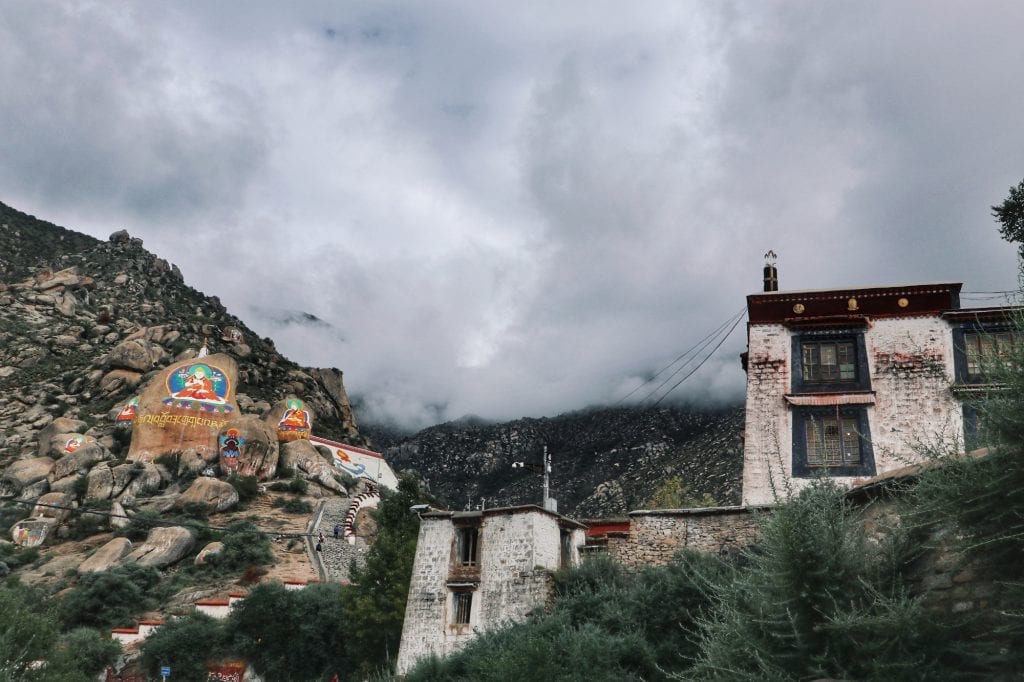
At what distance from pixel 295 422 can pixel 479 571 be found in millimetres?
48395

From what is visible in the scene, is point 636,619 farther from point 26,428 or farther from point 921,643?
point 26,428

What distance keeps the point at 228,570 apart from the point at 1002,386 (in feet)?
152

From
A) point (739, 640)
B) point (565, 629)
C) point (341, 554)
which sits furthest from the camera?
point (341, 554)

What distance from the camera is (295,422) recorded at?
71562mm

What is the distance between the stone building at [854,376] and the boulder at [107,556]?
3858 centimetres

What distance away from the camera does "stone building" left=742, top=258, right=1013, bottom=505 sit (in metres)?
25.5

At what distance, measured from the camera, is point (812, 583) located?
423 inches

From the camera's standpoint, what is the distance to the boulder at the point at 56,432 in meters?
64.3

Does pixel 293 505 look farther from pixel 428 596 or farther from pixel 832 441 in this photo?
pixel 832 441

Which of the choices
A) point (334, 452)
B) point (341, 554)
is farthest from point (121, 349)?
point (341, 554)

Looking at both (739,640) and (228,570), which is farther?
(228,570)

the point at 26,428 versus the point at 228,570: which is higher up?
the point at 26,428

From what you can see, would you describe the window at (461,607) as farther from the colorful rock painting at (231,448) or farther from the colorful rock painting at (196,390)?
the colorful rock painting at (196,390)

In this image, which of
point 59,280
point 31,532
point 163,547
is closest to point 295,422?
point 31,532
